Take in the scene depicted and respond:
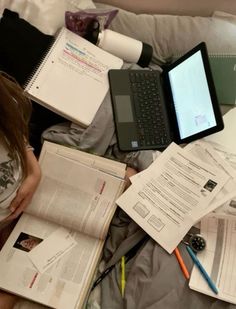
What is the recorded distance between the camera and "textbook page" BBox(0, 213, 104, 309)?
0.90 meters

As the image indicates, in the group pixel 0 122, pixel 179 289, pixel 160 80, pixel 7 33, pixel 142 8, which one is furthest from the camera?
pixel 142 8

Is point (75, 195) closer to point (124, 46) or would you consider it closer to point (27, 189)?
point (27, 189)

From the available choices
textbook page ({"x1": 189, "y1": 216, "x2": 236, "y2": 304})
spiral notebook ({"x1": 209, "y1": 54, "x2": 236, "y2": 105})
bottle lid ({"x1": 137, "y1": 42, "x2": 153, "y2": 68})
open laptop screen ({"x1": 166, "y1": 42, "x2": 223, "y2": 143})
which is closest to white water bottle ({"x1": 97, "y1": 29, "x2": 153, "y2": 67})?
bottle lid ({"x1": 137, "y1": 42, "x2": 153, "y2": 68})

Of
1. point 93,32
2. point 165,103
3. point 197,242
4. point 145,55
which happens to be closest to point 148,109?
point 165,103

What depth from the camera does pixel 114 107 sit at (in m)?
1.10

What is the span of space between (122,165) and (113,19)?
0.53 m

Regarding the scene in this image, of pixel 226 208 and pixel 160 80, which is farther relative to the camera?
pixel 160 80

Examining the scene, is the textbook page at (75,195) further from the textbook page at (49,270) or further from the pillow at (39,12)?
the pillow at (39,12)

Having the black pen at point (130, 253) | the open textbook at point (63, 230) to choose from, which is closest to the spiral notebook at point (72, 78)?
the open textbook at point (63, 230)

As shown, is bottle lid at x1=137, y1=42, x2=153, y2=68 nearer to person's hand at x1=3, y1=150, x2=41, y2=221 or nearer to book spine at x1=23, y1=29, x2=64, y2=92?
book spine at x1=23, y1=29, x2=64, y2=92

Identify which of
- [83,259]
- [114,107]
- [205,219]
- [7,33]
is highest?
[7,33]

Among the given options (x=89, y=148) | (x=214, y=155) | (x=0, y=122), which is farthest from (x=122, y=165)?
(x=0, y=122)

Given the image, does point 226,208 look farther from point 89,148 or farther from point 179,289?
point 89,148

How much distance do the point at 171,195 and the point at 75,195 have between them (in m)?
0.27
